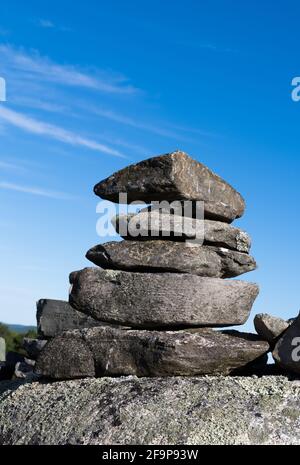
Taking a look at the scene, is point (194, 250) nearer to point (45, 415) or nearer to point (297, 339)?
point (297, 339)

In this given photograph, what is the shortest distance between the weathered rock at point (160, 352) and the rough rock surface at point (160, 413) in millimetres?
257

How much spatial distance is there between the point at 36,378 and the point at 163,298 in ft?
10.8

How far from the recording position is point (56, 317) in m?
22.4

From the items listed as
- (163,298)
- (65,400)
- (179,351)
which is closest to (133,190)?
(163,298)

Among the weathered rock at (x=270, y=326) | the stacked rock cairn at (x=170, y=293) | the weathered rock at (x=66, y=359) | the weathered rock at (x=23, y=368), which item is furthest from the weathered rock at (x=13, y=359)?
the weathered rock at (x=270, y=326)

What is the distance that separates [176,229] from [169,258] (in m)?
0.56

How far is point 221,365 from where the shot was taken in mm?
12812

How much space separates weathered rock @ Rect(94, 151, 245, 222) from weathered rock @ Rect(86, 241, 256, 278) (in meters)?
0.85

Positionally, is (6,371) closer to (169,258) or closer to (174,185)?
(169,258)

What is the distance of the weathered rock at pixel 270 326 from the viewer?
13.3 metres

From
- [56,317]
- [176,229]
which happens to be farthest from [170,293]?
[56,317]

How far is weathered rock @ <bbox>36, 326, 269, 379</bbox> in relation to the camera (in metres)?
12.5

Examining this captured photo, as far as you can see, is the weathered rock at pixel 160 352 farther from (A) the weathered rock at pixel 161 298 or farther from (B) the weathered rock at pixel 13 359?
(B) the weathered rock at pixel 13 359

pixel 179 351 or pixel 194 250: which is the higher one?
pixel 194 250
